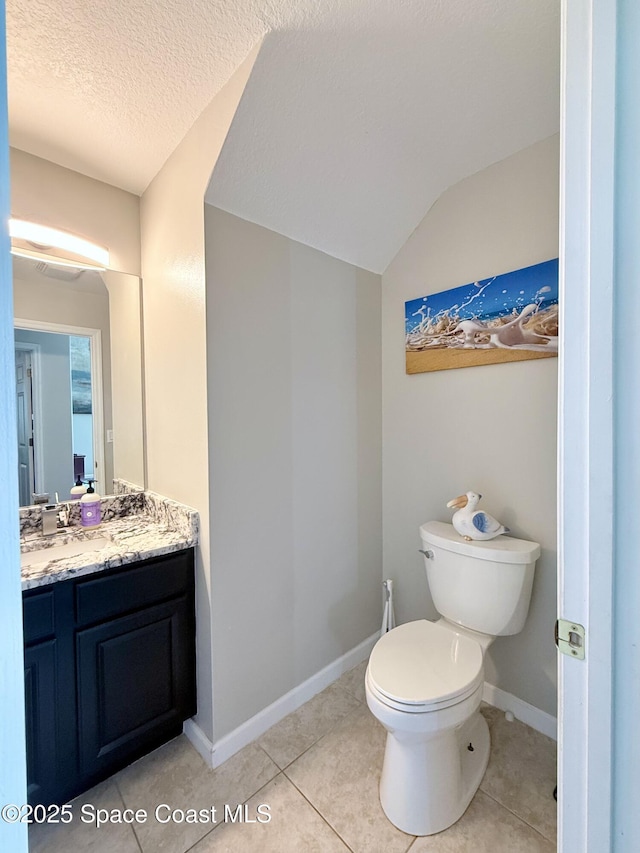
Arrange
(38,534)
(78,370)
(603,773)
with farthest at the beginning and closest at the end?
1. (78,370)
2. (38,534)
3. (603,773)

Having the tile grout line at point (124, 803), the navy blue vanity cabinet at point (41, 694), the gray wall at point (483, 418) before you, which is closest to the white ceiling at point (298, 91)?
the gray wall at point (483, 418)

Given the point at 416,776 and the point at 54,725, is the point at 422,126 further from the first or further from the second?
the point at 54,725

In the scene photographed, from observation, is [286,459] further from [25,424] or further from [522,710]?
[522,710]

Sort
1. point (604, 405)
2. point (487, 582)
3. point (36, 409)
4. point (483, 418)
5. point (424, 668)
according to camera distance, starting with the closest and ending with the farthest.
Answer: point (604, 405) → point (424, 668) → point (487, 582) → point (36, 409) → point (483, 418)

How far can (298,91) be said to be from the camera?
1194mm

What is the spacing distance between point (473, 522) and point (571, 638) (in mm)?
916

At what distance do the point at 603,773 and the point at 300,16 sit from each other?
1.80m

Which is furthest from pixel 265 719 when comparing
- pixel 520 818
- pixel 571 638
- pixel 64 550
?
pixel 571 638

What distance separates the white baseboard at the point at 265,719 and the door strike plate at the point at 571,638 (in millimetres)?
1385

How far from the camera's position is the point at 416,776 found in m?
1.15

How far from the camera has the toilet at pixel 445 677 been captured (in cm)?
111

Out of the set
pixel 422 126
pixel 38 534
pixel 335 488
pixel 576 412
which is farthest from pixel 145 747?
pixel 422 126

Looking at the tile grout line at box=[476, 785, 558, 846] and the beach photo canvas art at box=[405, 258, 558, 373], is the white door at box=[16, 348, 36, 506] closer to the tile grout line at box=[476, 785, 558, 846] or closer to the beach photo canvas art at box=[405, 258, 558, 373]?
the beach photo canvas art at box=[405, 258, 558, 373]

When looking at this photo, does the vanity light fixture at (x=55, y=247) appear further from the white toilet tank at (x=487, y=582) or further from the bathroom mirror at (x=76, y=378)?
the white toilet tank at (x=487, y=582)
